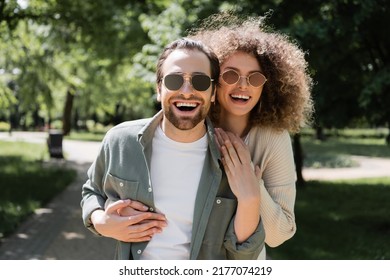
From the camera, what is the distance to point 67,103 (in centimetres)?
3195

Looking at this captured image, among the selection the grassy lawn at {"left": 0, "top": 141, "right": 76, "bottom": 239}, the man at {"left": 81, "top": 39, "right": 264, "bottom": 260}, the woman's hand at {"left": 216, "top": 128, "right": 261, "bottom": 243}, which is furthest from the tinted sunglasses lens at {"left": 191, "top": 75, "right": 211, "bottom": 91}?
the grassy lawn at {"left": 0, "top": 141, "right": 76, "bottom": 239}

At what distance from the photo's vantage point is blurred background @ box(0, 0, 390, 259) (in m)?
7.12

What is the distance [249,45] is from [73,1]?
943cm

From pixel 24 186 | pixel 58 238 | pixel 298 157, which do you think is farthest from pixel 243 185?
pixel 298 157

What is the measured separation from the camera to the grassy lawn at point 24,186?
911 cm

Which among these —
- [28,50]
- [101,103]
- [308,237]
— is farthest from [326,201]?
[101,103]

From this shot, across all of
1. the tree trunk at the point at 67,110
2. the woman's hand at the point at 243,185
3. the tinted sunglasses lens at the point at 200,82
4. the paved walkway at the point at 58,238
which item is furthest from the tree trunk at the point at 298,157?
the tree trunk at the point at 67,110

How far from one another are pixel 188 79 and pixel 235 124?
0.43m

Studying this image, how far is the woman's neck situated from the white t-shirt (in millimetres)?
294

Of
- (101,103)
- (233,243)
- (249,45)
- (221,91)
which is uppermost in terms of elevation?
(249,45)

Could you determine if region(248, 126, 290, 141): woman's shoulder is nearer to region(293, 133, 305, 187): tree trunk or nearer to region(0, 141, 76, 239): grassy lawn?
region(0, 141, 76, 239): grassy lawn

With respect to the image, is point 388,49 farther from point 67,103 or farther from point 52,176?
point 67,103

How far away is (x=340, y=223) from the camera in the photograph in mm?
9711

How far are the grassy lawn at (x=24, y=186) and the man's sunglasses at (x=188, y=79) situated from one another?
6.46 meters
